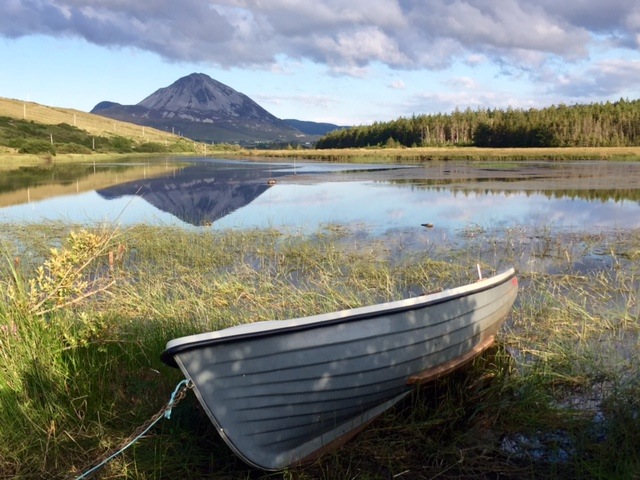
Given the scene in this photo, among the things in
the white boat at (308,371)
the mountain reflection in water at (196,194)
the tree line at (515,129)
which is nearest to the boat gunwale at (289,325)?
the white boat at (308,371)

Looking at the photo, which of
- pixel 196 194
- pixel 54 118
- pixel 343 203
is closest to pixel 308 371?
pixel 343 203

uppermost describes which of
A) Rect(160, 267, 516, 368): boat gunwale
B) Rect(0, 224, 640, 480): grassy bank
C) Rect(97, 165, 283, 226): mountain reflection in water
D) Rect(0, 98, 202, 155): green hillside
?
Rect(0, 98, 202, 155): green hillside

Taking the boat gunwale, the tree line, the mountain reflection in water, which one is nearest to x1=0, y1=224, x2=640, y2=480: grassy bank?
the boat gunwale

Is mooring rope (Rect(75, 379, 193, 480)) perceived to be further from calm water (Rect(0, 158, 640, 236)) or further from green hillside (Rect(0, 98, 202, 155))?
green hillside (Rect(0, 98, 202, 155))

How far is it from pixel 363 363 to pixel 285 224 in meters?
13.2

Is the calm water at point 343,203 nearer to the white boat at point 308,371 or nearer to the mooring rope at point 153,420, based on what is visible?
the mooring rope at point 153,420

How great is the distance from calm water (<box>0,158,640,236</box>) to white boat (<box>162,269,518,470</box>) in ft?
29.4

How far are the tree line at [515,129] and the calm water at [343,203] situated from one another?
56.6 m

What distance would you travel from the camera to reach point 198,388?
12.0 feet

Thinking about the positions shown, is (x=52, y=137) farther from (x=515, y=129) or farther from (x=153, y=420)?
(x=153, y=420)

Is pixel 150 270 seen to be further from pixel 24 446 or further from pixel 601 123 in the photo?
pixel 601 123

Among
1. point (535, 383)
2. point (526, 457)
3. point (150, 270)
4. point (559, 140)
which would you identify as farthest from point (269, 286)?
point (559, 140)

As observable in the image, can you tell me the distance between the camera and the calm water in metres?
17.3

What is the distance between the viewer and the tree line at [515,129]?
83875mm
